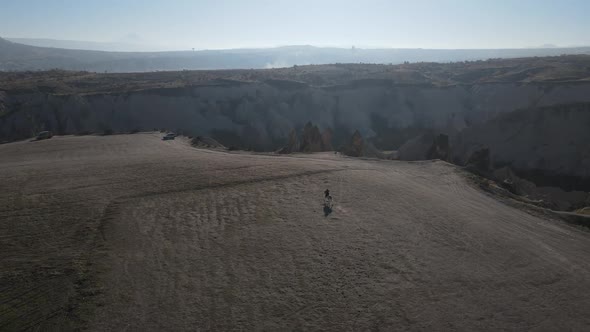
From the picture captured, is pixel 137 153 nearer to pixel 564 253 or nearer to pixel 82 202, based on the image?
pixel 82 202

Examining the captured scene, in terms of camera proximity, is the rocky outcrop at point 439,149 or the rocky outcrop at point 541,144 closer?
the rocky outcrop at point 439,149

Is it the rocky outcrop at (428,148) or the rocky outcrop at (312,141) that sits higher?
the rocky outcrop at (312,141)

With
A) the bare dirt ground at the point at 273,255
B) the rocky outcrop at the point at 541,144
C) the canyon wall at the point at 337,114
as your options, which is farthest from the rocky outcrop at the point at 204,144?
the rocky outcrop at the point at 541,144

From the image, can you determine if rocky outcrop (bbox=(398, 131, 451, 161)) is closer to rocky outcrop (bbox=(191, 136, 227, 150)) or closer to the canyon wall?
the canyon wall

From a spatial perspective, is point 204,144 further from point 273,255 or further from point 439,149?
point 273,255

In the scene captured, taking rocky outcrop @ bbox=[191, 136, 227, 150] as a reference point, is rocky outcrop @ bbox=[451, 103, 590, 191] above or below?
below

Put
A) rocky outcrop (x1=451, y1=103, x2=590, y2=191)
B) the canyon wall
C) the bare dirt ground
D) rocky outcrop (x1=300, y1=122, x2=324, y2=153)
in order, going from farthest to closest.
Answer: the canyon wall < rocky outcrop (x1=451, y1=103, x2=590, y2=191) < rocky outcrop (x1=300, y1=122, x2=324, y2=153) < the bare dirt ground

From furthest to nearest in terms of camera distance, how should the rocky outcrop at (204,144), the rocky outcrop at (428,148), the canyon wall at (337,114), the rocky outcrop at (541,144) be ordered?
the canyon wall at (337,114) < the rocky outcrop at (541,144) < the rocky outcrop at (428,148) < the rocky outcrop at (204,144)

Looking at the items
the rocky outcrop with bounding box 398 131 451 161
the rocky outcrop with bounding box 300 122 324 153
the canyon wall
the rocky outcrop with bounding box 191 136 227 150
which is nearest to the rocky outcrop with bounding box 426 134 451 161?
the rocky outcrop with bounding box 398 131 451 161

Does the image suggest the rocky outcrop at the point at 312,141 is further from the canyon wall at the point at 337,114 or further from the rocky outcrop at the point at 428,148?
the canyon wall at the point at 337,114
